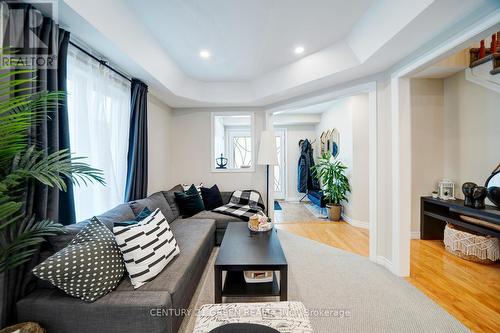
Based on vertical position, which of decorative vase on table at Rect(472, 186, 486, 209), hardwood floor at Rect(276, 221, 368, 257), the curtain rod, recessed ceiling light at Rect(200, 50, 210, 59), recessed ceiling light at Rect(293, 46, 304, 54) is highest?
recessed ceiling light at Rect(293, 46, 304, 54)

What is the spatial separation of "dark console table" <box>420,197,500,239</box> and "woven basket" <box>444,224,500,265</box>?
100 millimetres

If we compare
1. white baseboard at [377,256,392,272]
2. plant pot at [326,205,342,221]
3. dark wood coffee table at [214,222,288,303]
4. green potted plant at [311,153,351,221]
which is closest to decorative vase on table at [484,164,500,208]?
white baseboard at [377,256,392,272]

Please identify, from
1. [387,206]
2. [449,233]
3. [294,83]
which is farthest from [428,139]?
[294,83]

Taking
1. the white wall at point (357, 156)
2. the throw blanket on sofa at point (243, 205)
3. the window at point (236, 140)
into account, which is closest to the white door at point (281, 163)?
the window at point (236, 140)

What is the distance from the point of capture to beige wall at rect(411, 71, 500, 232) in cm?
270

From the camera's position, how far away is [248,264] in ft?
5.13

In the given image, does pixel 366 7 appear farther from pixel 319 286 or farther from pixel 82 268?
pixel 82 268

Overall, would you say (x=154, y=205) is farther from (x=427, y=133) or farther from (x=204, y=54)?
(x=427, y=133)

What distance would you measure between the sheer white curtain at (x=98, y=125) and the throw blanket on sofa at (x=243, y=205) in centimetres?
147

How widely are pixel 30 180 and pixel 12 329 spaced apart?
0.79m

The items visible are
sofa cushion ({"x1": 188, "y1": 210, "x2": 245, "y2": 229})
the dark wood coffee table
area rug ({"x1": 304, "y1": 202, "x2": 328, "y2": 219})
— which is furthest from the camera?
area rug ({"x1": 304, "y1": 202, "x2": 328, "y2": 219})

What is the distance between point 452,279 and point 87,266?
10.9ft

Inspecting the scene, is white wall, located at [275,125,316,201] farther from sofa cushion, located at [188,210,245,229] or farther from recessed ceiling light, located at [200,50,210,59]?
recessed ceiling light, located at [200,50,210,59]

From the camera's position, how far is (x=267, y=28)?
2051mm
